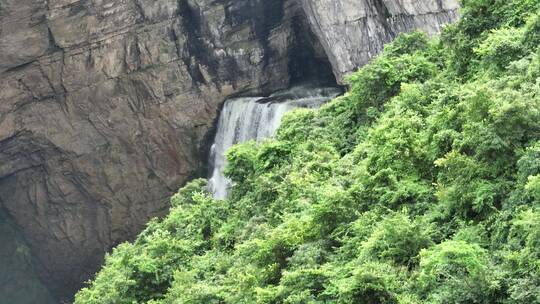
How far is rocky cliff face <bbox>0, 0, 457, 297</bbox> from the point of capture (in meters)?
29.7

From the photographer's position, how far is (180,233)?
680 inches

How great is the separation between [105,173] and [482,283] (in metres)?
25.5

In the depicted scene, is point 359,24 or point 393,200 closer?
point 393,200

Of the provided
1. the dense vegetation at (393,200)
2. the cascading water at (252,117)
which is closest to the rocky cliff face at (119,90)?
the cascading water at (252,117)

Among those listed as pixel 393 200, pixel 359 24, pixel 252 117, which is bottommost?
pixel 393 200

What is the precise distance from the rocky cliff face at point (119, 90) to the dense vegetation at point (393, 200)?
1245 centimetres

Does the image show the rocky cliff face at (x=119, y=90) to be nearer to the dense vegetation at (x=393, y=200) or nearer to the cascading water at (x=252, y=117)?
the cascading water at (x=252, y=117)

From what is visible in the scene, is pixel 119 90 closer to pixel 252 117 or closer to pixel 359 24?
pixel 252 117

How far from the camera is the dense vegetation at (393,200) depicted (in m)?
8.80

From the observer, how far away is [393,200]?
1110 centimetres

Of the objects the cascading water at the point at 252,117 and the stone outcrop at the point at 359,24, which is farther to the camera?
the cascading water at the point at 252,117

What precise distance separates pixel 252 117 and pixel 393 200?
1730 cm

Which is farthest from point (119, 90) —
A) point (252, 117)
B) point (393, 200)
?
point (393, 200)

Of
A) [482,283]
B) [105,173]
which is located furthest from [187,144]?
[482,283]
